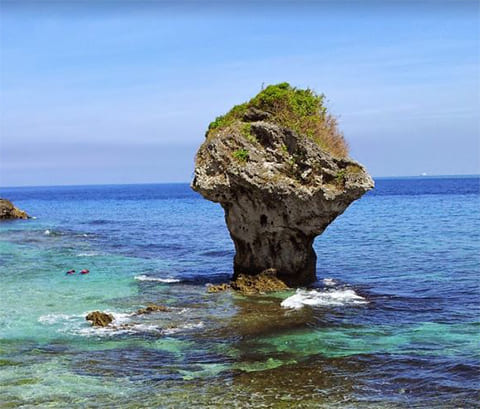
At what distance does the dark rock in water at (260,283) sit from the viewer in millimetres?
32719

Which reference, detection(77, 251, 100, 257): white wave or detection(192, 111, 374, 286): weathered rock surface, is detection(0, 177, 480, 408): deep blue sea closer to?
detection(77, 251, 100, 257): white wave

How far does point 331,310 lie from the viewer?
27891mm

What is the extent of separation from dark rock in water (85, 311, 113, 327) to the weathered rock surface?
9544mm

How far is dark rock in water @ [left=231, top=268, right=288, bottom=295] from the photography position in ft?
107

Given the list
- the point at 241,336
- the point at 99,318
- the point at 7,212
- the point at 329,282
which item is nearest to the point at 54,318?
the point at 99,318

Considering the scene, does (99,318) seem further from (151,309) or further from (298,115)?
(298,115)

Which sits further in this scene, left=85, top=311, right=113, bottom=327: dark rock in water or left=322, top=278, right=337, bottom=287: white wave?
left=322, top=278, right=337, bottom=287: white wave

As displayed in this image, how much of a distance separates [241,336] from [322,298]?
24.8ft

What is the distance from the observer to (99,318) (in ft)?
85.7

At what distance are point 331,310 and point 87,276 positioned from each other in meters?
18.0

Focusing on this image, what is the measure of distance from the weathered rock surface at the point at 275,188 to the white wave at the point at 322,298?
7.97 feet

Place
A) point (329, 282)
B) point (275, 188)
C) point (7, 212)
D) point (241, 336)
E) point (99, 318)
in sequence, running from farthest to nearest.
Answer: point (7, 212)
point (329, 282)
point (275, 188)
point (99, 318)
point (241, 336)

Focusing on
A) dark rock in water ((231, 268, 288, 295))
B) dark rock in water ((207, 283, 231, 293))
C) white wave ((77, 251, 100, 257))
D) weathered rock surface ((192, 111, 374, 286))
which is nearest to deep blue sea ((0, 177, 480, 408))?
dark rock in water ((207, 283, 231, 293))

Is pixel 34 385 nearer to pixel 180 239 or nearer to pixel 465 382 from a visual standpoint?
pixel 465 382
